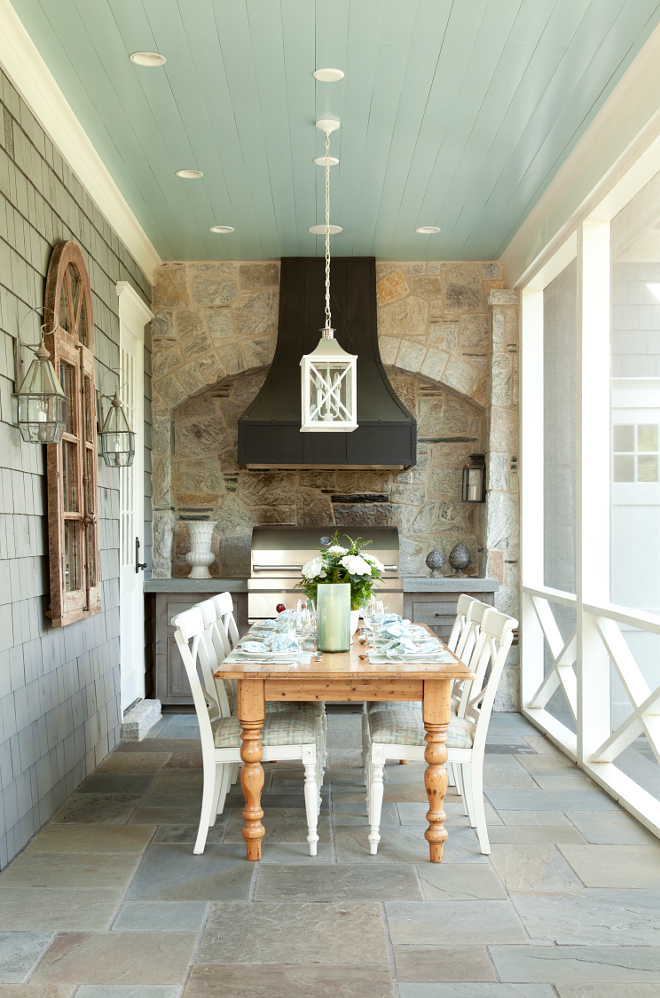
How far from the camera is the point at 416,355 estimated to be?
5.83 meters

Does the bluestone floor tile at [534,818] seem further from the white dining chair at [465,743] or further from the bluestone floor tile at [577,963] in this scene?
the bluestone floor tile at [577,963]

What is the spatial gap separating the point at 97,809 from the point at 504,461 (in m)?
3.45

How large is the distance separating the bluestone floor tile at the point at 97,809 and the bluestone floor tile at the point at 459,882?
4.41 ft

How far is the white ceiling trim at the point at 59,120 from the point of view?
9.88 ft

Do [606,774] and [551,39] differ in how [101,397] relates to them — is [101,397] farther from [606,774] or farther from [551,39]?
[606,774]

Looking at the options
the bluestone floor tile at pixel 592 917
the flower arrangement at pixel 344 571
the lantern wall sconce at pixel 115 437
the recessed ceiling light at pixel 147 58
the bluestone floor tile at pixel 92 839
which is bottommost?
the bluestone floor tile at pixel 92 839

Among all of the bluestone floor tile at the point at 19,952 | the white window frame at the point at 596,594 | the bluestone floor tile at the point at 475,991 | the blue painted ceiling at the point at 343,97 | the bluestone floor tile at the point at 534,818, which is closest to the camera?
the bluestone floor tile at the point at 475,991

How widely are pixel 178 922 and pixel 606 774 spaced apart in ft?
7.39

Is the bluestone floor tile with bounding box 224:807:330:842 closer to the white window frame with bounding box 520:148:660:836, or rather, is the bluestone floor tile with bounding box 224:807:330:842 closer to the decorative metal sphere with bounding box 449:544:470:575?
the white window frame with bounding box 520:148:660:836

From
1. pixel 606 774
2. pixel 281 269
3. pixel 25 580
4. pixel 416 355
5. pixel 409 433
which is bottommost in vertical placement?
pixel 606 774

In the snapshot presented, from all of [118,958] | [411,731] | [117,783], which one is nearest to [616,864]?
[411,731]

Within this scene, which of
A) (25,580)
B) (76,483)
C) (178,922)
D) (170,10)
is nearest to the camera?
(178,922)

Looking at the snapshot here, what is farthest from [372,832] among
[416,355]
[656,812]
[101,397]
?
[416,355]

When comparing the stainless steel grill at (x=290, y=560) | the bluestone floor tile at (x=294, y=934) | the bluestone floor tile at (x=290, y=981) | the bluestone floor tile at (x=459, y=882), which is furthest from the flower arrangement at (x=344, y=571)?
the stainless steel grill at (x=290, y=560)
